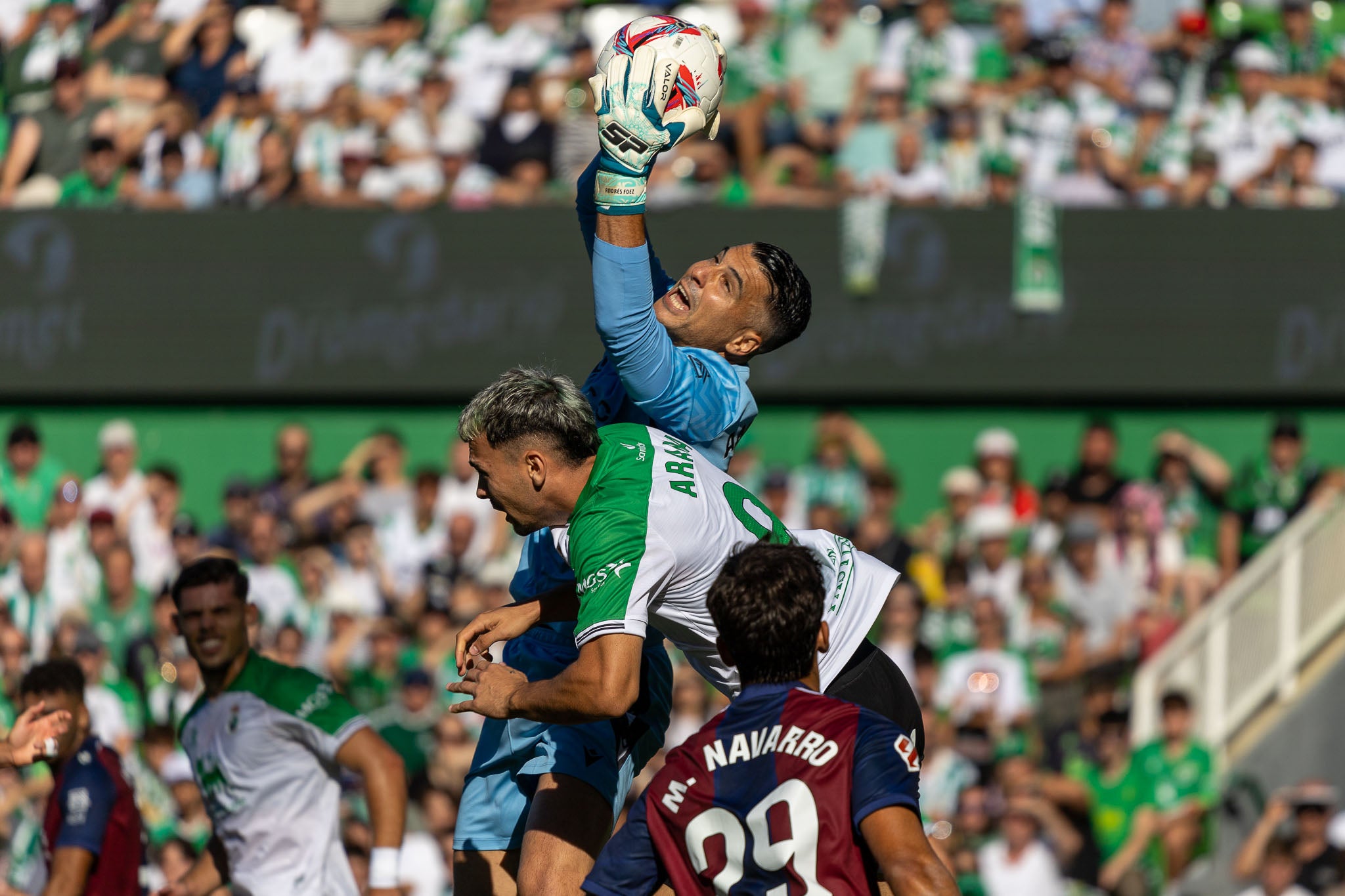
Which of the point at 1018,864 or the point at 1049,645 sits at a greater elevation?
the point at 1049,645

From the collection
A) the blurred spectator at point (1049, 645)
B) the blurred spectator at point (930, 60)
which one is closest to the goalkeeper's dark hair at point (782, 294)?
the blurred spectator at point (1049, 645)

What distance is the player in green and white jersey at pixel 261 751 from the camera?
22.3ft

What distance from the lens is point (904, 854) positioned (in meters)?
3.97

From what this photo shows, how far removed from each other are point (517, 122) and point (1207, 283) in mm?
5272

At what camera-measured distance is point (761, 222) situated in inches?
564

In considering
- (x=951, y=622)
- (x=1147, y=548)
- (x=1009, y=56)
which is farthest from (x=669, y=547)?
(x=1009, y=56)

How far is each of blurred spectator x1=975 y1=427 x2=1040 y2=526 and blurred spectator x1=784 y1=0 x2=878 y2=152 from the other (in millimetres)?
2600

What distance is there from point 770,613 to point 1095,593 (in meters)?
8.51

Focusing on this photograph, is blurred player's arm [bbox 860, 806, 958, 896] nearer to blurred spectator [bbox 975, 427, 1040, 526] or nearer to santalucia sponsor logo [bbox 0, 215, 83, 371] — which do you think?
blurred spectator [bbox 975, 427, 1040, 526]

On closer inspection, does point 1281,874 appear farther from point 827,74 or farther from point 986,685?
point 827,74

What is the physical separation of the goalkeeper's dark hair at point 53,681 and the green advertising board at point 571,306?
298 inches

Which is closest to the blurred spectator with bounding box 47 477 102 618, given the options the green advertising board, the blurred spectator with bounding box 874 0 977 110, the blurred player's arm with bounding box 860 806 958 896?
the green advertising board

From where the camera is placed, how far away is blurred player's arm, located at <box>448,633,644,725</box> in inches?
180

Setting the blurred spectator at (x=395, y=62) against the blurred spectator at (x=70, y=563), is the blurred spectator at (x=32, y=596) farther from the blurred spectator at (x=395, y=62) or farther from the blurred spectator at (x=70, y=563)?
the blurred spectator at (x=395, y=62)
